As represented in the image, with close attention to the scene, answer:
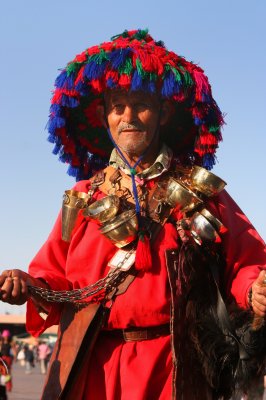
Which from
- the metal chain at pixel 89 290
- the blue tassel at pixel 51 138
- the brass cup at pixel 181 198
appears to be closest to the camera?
the metal chain at pixel 89 290

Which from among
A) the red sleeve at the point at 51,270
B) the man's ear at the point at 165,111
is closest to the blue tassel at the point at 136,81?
the man's ear at the point at 165,111

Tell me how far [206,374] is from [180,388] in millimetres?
174

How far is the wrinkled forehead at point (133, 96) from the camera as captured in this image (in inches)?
178

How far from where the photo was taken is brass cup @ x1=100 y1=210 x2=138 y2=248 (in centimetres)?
431

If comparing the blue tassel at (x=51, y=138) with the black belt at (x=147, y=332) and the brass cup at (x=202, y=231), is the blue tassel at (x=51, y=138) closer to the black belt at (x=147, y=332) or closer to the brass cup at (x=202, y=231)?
the brass cup at (x=202, y=231)

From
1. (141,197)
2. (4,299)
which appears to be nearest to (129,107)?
(141,197)

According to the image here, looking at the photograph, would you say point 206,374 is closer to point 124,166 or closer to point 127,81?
point 124,166

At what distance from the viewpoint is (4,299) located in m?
4.03

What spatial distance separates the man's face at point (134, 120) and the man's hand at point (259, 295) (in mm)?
1062

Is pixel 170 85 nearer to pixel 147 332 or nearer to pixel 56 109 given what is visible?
pixel 56 109

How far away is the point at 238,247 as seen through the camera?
439 cm

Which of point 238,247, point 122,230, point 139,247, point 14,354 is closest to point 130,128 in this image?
point 122,230

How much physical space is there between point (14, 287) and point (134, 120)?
1.13 m

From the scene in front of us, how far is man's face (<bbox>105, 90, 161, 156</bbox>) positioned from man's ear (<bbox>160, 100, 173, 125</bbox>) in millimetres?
92
